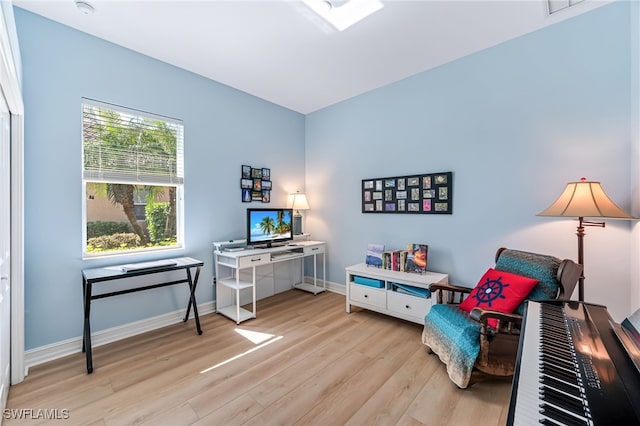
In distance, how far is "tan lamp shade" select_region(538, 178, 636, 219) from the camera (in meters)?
1.81

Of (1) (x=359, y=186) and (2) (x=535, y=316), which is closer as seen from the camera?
(2) (x=535, y=316)

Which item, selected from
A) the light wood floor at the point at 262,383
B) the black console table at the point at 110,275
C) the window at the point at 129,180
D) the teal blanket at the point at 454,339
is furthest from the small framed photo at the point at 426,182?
the window at the point at 129,180

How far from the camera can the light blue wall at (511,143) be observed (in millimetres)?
2098

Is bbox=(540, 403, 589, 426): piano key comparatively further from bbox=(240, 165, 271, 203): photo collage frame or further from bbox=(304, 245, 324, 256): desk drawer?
bbox=(240, 165, 271, 203): photo collage frame

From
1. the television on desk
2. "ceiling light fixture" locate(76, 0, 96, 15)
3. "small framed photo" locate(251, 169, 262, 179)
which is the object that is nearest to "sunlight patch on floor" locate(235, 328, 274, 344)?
the television on desk

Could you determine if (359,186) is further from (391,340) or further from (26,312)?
(26,312)

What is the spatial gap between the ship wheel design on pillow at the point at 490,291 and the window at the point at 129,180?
2963mm

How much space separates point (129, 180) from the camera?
2.68 m

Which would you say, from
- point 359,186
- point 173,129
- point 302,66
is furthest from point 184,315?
point 302,66

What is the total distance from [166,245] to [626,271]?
408 centimetres

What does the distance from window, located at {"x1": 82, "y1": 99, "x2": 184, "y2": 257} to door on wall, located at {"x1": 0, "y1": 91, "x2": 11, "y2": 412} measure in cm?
60

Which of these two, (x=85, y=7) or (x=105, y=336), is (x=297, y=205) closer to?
(x=105, y=336)

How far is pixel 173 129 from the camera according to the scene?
A: 2.97m

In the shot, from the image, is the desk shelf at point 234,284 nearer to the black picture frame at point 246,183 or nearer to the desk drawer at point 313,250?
the desk drawer at point 313,250
